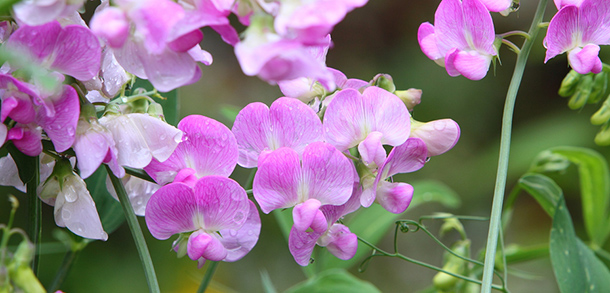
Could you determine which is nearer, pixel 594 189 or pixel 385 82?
pixel 385 82

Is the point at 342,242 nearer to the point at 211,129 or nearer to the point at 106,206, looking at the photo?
the point at 211,129

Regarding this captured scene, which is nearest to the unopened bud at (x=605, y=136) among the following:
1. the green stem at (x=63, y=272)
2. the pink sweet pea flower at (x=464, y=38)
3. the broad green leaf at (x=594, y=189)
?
the broad green leaf at (x=594, y=189)

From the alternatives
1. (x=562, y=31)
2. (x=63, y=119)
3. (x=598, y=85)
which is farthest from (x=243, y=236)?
(x=598, y=85)

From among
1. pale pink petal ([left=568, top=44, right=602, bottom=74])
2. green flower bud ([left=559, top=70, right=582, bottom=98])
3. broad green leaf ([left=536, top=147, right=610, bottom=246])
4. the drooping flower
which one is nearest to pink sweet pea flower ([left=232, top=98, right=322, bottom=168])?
the drooping flower

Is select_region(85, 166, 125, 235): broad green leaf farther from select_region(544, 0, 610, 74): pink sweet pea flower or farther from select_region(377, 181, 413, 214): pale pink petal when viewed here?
select_region(544, 0, 610, 74): pink sweet pea flower

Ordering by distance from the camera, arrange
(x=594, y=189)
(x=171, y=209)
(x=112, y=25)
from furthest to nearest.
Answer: (x=594, y=189) < (x=171, y=209) < (x=112, y=25)

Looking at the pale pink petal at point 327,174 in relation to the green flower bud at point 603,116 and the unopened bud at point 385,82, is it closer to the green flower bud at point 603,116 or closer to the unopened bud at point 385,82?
the unopened bud at point 385,82

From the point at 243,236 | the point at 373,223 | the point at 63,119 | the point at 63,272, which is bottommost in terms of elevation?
the point at 373,223
